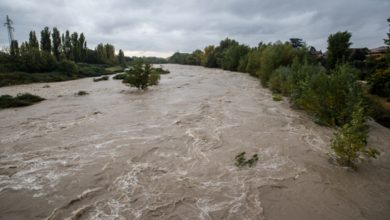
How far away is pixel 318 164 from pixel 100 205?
562 cm

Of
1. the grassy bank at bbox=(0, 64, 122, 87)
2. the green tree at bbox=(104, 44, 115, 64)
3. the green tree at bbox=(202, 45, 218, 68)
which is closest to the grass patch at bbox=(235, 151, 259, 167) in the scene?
the grassy bank at bbox=(0, 64, 122, 87)

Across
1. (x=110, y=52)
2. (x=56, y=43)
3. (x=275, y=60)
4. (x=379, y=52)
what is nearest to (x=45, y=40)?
(x=56, y=43)

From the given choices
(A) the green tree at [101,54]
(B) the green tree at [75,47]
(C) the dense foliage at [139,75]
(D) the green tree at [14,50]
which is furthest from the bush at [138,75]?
(A) the green tree at [101,54]

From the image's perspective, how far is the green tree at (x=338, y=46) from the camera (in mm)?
24984

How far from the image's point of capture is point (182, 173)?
6.05m

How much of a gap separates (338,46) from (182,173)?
26126mm

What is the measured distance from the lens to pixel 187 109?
1333 cm

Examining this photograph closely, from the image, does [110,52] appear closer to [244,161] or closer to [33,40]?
[33,40]

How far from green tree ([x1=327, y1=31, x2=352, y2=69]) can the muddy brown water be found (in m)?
17.6

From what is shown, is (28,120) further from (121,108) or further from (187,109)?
(187,109)

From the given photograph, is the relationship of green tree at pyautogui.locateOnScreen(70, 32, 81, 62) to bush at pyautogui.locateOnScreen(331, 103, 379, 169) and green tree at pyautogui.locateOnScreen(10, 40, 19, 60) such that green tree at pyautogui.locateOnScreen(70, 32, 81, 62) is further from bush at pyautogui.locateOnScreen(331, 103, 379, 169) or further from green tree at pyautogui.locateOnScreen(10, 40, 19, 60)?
bush at pyautogui.locateOnScreen(331, 103, 379, 169)

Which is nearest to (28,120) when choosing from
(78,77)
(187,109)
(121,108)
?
(121,108)

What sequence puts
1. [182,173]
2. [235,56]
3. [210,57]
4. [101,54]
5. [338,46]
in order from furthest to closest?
[101,54], [210,57], [235,56], [338,46], [182,173]

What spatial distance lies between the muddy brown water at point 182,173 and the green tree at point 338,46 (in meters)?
17.6
